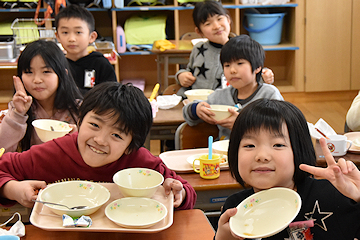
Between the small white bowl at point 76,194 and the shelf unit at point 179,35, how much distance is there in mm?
3791

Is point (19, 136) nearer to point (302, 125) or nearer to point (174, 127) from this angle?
point (174, 127)

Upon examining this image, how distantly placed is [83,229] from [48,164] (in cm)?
39

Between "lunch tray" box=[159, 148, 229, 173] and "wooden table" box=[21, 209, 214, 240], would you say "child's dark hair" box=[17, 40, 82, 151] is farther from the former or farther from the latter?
"wooden table" box=[21, 209, 214, 240]

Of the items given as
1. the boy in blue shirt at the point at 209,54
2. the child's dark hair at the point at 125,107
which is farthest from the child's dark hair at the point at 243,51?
the child's dark hair at the point at 125,107

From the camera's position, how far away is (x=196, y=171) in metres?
1.62

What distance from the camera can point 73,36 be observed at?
303 cm

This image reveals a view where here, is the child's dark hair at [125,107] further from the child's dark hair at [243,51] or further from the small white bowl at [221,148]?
the child's dark hair at [243,51]

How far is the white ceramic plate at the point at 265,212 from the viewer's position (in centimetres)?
99

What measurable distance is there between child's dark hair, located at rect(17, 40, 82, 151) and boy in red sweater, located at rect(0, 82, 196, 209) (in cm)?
60

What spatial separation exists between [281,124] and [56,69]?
4.29 ft

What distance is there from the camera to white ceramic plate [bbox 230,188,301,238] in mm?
995

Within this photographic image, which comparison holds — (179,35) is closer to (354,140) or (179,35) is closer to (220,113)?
(220,113)

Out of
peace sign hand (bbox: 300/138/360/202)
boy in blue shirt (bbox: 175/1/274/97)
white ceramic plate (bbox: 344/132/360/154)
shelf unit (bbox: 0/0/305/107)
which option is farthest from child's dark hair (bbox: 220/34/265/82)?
shelf unit (bbox: 0/0/305/107)

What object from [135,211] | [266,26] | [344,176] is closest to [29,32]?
[266,26]
